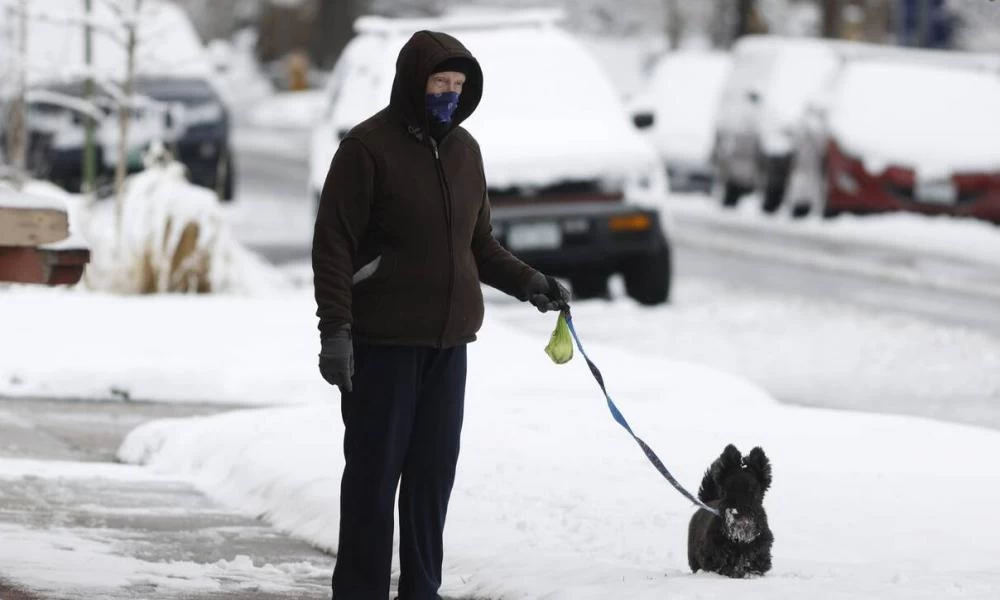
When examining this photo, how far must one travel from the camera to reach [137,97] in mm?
19266

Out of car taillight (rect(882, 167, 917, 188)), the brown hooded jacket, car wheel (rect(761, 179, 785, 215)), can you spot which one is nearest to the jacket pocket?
the brown hooded jacket

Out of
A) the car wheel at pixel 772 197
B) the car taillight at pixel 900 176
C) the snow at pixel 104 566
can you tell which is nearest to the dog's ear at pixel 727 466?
the snow at pixel 104 566

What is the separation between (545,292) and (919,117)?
→ 650 inches

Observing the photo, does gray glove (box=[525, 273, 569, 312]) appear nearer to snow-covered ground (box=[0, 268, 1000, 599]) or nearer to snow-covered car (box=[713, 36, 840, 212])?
snow-covered ground (box=[0, 268, 1000, 599])

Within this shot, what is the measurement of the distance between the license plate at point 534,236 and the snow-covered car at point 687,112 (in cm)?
1401

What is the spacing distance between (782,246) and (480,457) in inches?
503

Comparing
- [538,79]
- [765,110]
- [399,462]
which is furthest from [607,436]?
[765,110]

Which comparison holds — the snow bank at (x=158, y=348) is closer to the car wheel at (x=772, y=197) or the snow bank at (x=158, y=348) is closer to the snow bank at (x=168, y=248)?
the snow bank at (x=168, y=248)

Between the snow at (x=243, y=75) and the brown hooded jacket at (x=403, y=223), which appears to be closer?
the brown hooded jacket at (x=403, y=223)

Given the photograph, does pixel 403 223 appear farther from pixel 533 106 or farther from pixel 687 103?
pixel 687 103

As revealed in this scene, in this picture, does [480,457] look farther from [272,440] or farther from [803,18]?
[803,18]

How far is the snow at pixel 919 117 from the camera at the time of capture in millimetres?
21625

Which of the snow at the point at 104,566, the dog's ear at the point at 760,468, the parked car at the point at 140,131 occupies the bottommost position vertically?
the parked car at the point at 140,131

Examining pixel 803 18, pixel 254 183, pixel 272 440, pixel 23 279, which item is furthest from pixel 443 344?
pixel 803 18
